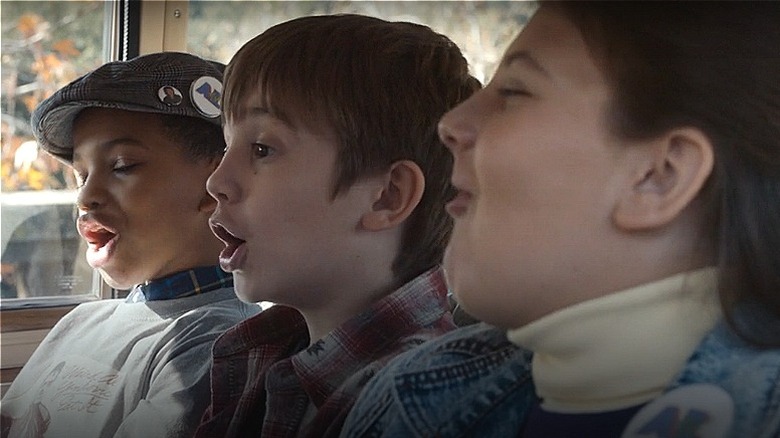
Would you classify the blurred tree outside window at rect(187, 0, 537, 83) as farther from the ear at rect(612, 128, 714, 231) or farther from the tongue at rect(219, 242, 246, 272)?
the ear at rect(612, 128, 714, 231)

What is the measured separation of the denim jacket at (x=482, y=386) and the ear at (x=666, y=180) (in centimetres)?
9

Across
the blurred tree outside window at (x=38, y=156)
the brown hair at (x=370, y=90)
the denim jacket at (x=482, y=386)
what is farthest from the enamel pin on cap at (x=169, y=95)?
the denim jacket at (x=482, y=386)

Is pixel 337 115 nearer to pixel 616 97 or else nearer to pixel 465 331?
pixel 465 331

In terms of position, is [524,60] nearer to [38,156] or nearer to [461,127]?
[461,127]

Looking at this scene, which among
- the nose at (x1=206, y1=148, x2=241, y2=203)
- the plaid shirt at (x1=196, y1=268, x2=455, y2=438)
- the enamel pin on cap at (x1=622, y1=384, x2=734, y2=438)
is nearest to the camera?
the enamel pin on cap at (x1=622, y1=384, x2=734, y2=438)

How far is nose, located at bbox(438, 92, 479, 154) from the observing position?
0.78 m

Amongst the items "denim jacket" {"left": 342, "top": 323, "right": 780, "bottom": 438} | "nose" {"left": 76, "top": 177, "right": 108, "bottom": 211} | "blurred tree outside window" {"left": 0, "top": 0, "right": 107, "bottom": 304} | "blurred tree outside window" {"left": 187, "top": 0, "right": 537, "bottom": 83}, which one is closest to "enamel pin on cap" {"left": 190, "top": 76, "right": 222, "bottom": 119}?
"nose" {"left": 76, "top": 177, "right": 108, "bottom": 211}

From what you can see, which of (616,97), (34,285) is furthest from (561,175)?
(34,285)

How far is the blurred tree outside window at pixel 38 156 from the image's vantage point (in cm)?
185

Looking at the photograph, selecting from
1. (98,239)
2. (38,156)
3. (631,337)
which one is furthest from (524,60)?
(38,156)

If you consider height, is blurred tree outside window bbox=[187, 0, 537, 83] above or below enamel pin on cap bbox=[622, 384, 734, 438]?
above

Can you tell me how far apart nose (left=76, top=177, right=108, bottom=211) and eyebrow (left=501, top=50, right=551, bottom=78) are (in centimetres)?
87

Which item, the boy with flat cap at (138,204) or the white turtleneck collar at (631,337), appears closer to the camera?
the white turtleneck collar at (631,337)

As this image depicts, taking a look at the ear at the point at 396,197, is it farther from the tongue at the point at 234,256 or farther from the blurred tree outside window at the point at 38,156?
the blurred tree outside window at the point at 38,156
